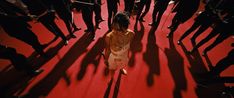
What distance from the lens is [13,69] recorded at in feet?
11.5

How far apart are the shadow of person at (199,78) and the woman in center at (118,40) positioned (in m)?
1.68

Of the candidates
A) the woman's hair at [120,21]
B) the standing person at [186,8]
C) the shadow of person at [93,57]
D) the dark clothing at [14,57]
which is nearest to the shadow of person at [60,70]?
the shadow of person at [93,57]

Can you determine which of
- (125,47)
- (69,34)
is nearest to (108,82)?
(125,47)

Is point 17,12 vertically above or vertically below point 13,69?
above

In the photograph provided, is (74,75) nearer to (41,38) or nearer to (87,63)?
(87,63)

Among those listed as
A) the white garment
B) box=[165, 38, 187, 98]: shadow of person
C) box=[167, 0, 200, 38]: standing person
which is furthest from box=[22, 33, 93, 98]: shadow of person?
box=[167, 0, 200, 38]: standing person

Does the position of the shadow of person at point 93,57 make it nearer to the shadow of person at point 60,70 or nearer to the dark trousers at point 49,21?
the shadow of person at point 60,70

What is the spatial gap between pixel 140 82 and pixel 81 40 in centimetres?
193

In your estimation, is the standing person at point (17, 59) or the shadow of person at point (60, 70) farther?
the shadow of person at point (60, 70)

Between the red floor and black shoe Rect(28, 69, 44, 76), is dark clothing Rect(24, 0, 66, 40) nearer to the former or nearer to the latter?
the red floor

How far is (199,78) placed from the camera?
3.51 meters

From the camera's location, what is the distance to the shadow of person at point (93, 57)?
3.52 meters

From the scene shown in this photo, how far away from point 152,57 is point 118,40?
63.6 inches

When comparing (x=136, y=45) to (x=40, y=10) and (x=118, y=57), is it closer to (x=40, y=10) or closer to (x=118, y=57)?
(x=118, y=57)
